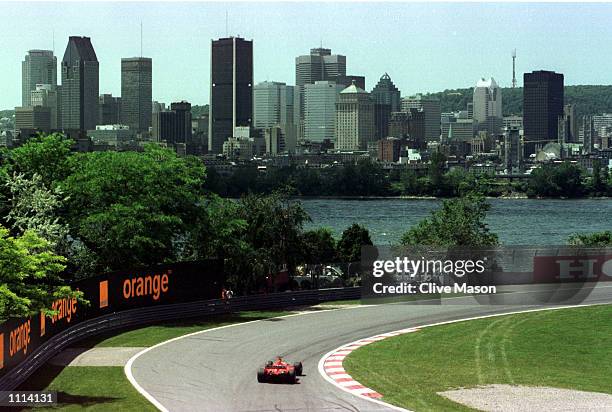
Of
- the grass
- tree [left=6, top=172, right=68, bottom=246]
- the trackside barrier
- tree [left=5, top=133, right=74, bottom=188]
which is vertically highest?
tree [left=5, top=133, right=74, bottom=188]

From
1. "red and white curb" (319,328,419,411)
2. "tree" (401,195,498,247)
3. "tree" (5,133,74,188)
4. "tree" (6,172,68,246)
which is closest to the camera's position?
"red and white curb" (319,328,419,411)

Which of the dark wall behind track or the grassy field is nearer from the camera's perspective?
the grassy field

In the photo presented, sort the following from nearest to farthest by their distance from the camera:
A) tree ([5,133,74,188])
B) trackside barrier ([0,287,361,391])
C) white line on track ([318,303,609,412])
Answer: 1. white line on track ([318,303,609,412])
2. trackside barrier ([0,287,361,391])
3. tree ([5,133,74,188])

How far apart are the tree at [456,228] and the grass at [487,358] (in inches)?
798

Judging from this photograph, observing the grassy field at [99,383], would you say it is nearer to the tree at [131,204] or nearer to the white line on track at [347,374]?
the white line on track at [347,374]

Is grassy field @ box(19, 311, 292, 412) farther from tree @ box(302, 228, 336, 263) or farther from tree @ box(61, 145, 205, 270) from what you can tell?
tree @ box(302, 228, 336, 263)

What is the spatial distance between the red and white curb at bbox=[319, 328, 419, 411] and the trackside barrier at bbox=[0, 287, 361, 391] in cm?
920

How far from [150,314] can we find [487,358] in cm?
1581

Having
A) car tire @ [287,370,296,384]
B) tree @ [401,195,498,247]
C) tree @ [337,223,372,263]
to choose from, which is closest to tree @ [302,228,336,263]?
tree @ [337,223,372,263]

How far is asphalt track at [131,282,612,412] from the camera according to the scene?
29969mm

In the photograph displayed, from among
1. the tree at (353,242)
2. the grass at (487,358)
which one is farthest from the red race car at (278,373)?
the tree at (353,242)

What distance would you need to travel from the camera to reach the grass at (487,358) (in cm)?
3259

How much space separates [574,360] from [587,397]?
806 cm

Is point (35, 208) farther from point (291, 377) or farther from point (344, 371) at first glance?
point (291, 377)
